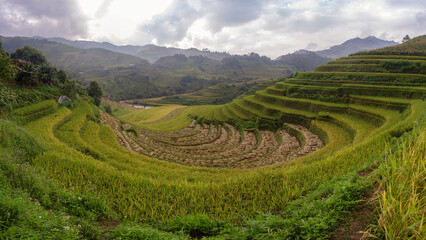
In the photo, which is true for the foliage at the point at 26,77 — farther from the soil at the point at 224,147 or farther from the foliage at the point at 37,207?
the foliage at the point at 37,207

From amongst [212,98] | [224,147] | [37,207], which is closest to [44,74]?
[224,147]

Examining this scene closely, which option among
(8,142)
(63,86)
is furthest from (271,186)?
(63,86)

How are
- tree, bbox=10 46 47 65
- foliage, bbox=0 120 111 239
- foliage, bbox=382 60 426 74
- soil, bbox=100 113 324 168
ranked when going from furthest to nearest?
tree, bbox=10 46 47 65 < foliage, bbox=382 60 426 74 < soil, bbox=100 113 324 168 < foliage, bbox=0 120 111 239

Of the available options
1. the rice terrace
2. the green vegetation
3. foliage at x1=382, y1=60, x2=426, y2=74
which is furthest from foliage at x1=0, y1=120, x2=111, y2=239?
the green vegetation

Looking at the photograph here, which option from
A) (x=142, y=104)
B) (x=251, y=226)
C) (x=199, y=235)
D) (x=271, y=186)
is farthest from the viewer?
(x=142, y=104)

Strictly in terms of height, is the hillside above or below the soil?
above

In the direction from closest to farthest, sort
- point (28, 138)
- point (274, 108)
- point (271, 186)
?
point (271, 186), point (28, 138), point (274, 108)

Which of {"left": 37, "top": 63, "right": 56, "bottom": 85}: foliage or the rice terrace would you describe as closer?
the rice terrace

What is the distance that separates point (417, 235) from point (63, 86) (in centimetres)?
2691

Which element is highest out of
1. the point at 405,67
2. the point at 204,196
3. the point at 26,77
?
the point at 26,77

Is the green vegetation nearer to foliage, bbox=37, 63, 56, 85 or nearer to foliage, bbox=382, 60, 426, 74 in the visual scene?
foliage, bbox=382, 60, 426, 74

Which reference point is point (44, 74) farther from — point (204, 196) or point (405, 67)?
point (405, 67)

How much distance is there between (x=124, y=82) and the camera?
139125 millimetres

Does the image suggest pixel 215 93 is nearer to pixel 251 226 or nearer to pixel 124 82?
pixel 124 82
